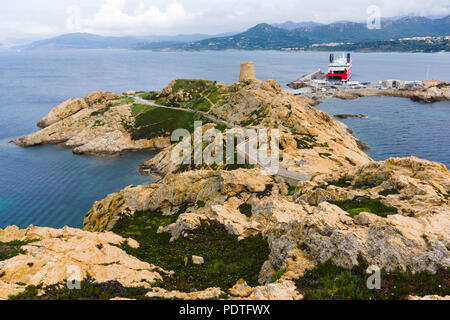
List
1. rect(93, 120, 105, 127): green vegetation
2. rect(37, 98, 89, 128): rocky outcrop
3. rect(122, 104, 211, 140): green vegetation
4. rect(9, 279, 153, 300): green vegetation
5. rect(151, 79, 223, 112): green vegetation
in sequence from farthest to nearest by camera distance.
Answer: rect(37, 98, 89, 128): rocky outcrop
rect(151, 79, 223, 112): green vegetation
rect(93, 120, 105, 127): green vegetation
rect(122, 104, 211, 140): green vegetation
rect(9, 279, 153, 300): green vegetation

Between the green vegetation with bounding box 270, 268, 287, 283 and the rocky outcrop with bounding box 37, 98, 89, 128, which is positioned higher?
the rocky outcrop with bounding box 37, 98, 89, 128

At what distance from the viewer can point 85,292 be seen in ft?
56.7

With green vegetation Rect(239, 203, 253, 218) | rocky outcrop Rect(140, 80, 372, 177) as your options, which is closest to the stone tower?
rocky outcrop Rect(140, 80, 372, 177)

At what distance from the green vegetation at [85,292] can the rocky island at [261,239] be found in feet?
0.29

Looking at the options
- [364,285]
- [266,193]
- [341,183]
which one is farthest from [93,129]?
[364,285]

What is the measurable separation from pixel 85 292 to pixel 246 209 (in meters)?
21.5

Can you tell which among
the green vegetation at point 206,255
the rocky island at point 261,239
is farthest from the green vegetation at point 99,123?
the green vegetation at point 206,255

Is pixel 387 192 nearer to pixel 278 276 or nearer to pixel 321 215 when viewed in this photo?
pixel 321 215

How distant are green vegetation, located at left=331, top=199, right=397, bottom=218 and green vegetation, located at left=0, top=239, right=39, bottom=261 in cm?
2705

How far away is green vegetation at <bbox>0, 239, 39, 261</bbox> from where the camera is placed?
70.6 ft

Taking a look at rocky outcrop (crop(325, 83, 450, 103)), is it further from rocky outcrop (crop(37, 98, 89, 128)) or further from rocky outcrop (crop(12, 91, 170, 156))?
rocky outcrop (crop(37, 98, 89, 128))

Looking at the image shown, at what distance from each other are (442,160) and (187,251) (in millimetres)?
75298

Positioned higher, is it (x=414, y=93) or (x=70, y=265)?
(x=414, y=93)
